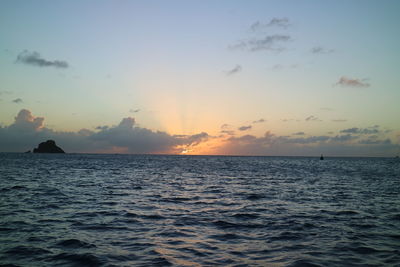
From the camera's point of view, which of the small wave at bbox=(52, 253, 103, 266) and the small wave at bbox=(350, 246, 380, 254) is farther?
the small wave at bbox=(350, 246, 380, 254)

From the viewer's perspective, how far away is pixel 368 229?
17.0 m

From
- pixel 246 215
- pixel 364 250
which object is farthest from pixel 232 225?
pixel 364 250

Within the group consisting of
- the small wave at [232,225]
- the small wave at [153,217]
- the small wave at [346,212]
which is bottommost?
the small wave at [346,212]

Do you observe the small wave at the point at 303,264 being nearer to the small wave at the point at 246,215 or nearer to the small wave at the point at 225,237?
the small wave at the point at 225,237

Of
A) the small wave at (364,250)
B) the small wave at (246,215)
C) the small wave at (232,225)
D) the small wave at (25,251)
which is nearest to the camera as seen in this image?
the small wave at (25,251)

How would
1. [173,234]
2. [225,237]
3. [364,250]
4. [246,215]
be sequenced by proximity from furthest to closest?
[246,215]
[173,234]
[225,237]
[364,250]

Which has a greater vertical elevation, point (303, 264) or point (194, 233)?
point (303, 264)

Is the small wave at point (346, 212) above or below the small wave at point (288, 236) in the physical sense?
below

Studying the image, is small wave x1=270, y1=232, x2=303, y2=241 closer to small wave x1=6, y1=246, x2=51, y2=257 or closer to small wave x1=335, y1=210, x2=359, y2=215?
small wave x1=335, y1=210, x2=359, y2=215

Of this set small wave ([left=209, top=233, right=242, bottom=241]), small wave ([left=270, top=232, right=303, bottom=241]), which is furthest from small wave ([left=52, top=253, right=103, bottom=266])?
small wave ([left=270, top=232, right=303, bottom=241])

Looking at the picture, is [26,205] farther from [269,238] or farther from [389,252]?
[389,252]

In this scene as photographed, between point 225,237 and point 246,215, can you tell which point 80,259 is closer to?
point 225,237

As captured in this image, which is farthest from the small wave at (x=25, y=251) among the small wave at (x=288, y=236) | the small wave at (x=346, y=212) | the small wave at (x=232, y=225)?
the small wave at (x=346, y=212)

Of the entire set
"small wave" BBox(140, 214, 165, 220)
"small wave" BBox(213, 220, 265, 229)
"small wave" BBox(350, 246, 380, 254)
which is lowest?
"small wave" BBox(140, 214, 165, 220)
